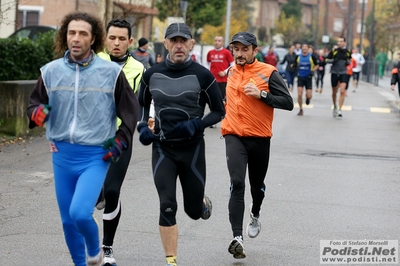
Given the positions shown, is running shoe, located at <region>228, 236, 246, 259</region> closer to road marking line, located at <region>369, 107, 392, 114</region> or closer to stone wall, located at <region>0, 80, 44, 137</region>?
stone wall, located at <region>0, 80, 44, 137</region>

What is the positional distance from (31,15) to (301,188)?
116ft

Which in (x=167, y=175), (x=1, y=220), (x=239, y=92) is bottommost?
(x=1, y=220)

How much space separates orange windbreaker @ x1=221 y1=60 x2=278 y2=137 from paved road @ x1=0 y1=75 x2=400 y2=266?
102 cm

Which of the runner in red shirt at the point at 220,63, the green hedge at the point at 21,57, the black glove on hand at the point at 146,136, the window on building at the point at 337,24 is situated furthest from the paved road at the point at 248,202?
the window on building at the point at 337,24

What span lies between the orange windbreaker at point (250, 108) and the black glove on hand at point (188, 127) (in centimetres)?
119

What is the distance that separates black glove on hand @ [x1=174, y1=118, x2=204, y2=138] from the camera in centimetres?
Result: 604

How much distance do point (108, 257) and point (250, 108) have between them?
5.91 ft

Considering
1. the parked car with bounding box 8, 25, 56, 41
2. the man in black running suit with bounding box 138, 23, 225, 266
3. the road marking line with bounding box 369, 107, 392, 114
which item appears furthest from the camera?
the parked car with bounding box 8, 25, 56, 41

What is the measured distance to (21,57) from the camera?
16.8m

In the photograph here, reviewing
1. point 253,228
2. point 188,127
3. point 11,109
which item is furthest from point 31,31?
point 188,127

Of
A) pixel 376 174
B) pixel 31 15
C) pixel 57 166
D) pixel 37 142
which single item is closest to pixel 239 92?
pixel 57 166

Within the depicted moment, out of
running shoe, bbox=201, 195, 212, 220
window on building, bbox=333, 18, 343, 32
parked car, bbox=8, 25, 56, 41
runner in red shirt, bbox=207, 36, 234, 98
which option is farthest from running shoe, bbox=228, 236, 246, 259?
window on building, bbox=333, 18, 343, 32

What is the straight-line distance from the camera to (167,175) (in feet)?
20.4

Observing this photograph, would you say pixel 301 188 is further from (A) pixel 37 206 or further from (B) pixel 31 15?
(B) pixel 31 15
